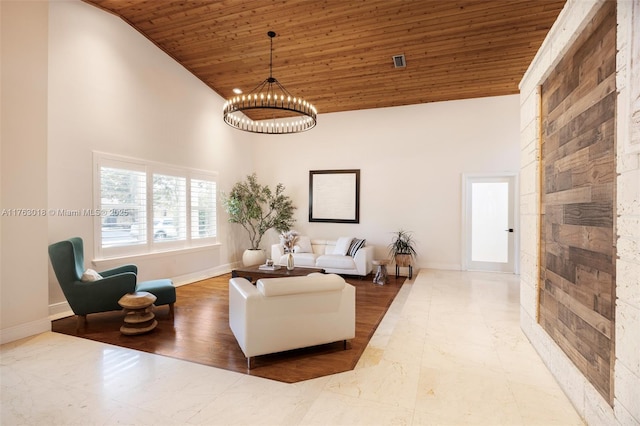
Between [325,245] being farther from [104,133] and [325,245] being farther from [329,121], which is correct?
[104,133]

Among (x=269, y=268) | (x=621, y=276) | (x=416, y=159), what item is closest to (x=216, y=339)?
(x=269, y=268)

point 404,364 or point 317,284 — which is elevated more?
point 317,284

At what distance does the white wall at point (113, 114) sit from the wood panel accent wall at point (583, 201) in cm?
540

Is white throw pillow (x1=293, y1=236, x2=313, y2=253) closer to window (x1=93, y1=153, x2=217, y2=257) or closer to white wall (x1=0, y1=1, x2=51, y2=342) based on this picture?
window (x1=93, y1=153, x2=217, y2=257)

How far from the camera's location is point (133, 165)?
5.01 meters

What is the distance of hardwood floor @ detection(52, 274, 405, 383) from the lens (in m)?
2.62

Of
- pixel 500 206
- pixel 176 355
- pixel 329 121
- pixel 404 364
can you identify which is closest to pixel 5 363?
pixel 176 355

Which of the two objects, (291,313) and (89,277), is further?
(89,277)

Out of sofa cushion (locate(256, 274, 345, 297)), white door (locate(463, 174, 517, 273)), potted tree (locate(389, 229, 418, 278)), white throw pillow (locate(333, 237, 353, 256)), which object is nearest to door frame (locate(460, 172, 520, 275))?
white door (locate(463, 174, 517, 273))

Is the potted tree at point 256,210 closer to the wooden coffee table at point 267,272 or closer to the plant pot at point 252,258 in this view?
the plant pot at point 252,258

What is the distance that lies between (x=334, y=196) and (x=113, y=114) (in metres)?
4.55

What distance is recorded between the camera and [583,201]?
6.56 feet

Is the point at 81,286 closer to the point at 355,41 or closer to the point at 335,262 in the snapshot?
the point at 335,262

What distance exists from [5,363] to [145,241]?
8.68 feet
